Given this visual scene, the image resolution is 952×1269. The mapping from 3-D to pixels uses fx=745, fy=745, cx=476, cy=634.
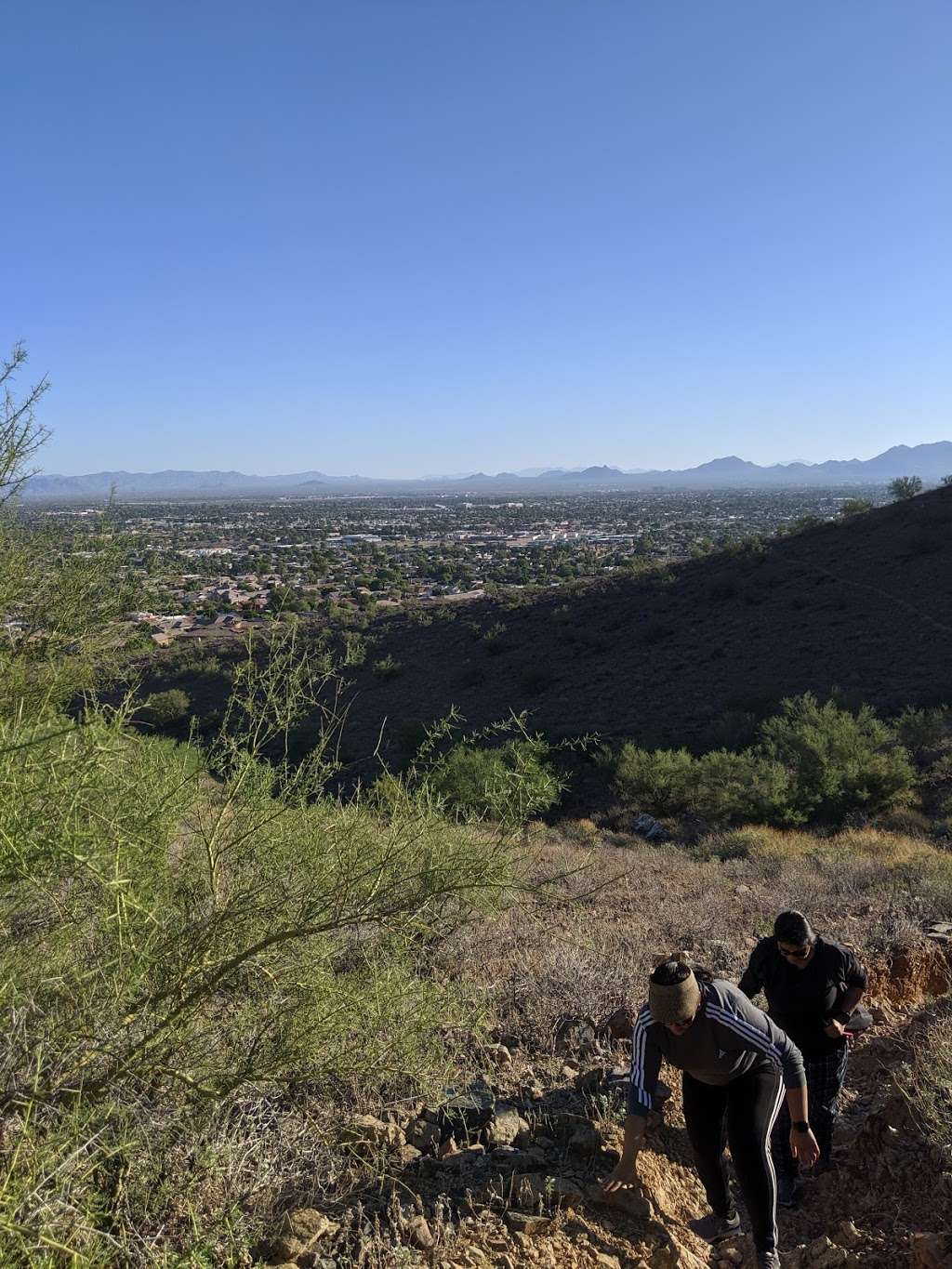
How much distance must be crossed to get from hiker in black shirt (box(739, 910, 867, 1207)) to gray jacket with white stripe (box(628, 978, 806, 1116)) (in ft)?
1.61

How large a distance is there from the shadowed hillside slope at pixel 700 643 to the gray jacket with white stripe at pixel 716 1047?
1351cm

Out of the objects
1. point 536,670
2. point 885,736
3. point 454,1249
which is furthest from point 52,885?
point 536,670

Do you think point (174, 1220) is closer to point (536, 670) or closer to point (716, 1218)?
point (716, 1218)

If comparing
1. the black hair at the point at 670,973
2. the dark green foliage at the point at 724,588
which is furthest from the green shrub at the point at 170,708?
the black hair at the point at 670,973

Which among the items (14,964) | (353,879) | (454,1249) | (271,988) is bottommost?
(454,1249)

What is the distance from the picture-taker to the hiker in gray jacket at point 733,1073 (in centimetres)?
276

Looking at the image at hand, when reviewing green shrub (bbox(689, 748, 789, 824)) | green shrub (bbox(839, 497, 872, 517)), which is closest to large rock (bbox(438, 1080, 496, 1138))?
green shrub (bbox(689, 748, 789, 824))

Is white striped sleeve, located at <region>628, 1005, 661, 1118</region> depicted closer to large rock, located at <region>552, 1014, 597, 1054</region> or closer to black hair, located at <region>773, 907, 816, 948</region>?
black hair, located at <region>773, 907, 816, 948</region>

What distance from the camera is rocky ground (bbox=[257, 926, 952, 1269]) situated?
2.67m

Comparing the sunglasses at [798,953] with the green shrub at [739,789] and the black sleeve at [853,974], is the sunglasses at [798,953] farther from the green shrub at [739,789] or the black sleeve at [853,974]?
the green shrub at [739,789]

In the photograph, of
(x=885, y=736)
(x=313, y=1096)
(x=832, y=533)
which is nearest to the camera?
(x=313, y=1096)

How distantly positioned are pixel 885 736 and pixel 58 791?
1422 cm

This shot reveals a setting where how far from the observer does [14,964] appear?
271cm

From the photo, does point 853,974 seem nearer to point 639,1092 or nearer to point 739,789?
point 639,1092
